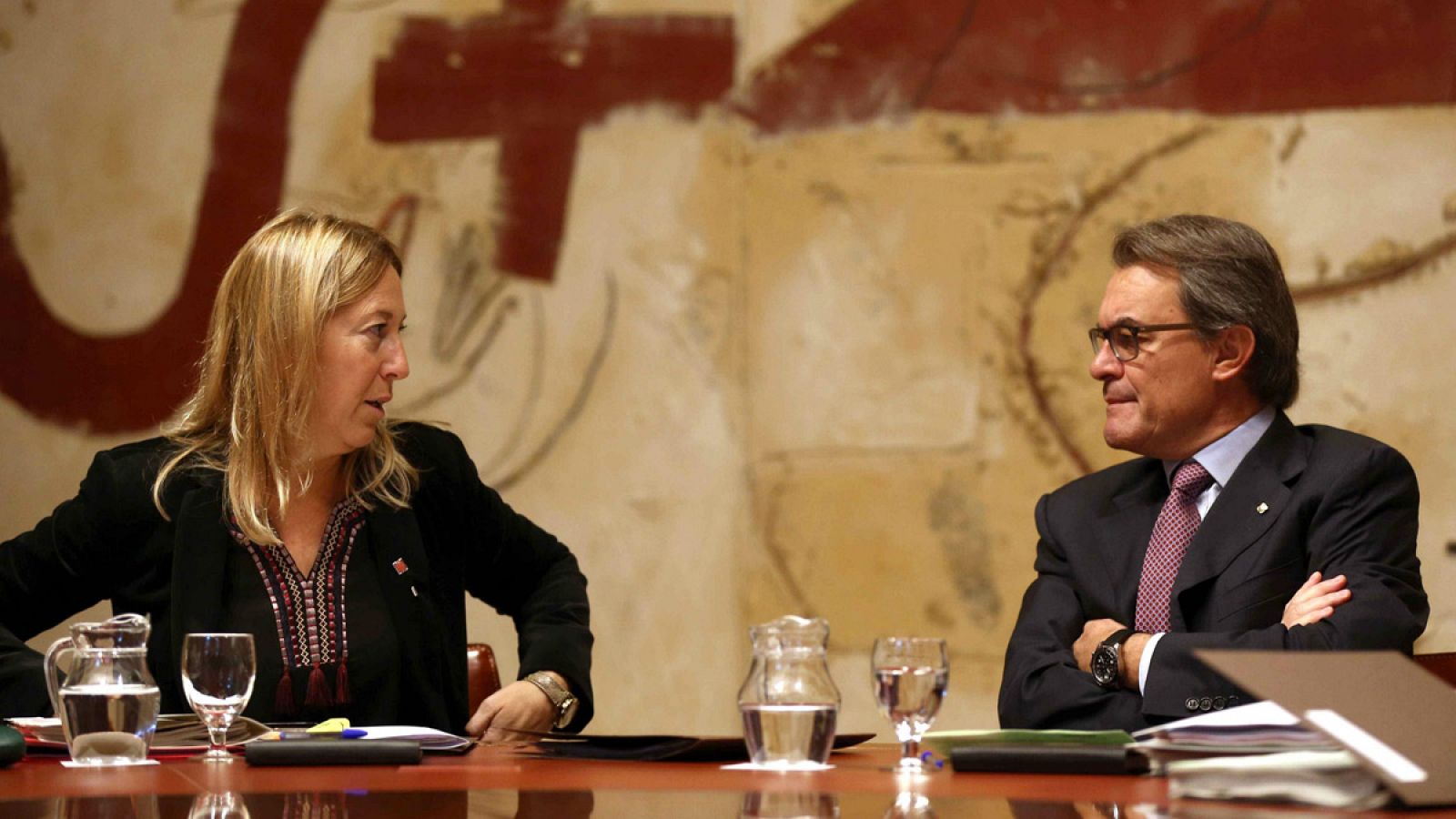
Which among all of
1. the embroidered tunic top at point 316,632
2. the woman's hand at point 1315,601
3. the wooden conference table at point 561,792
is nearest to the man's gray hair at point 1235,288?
the woman's hand at point 1315,601

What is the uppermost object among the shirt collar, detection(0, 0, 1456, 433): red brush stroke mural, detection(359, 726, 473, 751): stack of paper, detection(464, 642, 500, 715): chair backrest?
detection(0, 0, 1456, 433): red brush stroke mural

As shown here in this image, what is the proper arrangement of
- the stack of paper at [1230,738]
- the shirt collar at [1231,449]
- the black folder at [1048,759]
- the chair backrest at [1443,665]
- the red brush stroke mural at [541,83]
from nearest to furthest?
the stack of paper at [1230,738] < the black folder at [1048,759] < the chair backrest at [1443,665] < the shirt collar at [1231,449] < the red brush stroke mural at [541,83]

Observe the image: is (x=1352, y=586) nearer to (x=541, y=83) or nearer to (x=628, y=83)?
(x=628, y=83)

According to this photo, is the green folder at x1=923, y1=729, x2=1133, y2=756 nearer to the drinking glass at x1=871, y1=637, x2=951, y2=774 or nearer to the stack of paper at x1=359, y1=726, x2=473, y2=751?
the drinking glass at x1=871, y1=637, x2=951, y2=774

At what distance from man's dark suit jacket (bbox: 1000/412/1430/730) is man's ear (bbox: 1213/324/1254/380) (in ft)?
0.36

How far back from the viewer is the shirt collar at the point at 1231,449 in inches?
104

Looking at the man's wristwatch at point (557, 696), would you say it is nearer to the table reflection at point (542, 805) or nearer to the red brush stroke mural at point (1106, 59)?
the table reflection at point (542, 805)

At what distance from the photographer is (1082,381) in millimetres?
3898

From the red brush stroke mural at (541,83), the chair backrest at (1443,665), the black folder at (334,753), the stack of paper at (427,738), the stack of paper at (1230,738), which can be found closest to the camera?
the stack of paper at (1230,738)

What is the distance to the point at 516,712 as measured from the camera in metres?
2.40

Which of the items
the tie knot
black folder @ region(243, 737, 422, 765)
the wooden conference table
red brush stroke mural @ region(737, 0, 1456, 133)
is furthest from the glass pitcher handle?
red brush stroke mural @ region(737, 0, 1456, 133)

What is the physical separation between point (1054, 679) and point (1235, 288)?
2.48 feet

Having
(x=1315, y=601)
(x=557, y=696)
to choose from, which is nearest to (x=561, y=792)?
(x=557, y=696)

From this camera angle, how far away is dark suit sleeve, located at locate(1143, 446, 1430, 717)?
230 centimetres
